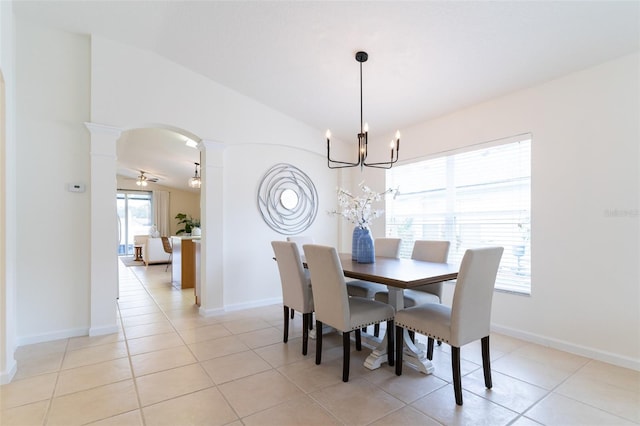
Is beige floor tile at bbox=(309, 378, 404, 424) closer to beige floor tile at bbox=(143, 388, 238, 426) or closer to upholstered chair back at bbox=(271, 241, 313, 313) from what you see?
beige floor tile at bbox=(143, 388, 238, 426)

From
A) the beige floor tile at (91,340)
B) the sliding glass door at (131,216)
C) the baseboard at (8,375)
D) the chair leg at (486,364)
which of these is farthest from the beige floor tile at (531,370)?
the sliding glass door at (131,216)

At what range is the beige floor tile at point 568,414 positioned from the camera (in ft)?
5.94

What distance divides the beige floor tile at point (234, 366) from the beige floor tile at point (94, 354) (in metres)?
0.86

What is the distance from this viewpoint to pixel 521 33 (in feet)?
8.05

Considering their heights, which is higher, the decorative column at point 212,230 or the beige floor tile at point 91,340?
the decorative column at point 212,230

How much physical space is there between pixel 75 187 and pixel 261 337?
2399 millimetres

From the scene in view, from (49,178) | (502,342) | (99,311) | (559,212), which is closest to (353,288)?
(502,342)

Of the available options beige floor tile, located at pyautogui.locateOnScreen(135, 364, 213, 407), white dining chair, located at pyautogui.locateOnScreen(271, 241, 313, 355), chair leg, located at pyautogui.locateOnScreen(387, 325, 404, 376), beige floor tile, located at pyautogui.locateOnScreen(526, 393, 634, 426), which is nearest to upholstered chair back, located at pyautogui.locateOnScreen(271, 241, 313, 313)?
white dining chair, located at pyautogui.locateOnScreen(271, 241, 313, 355)

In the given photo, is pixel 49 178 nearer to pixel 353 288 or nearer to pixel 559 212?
pixel 353 288

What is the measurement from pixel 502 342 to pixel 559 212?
1314 mm

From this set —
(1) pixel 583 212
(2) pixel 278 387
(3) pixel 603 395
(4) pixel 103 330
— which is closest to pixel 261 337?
(2) pixel 278 387

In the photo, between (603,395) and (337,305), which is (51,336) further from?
(603,395)

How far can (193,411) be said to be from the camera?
1923mm

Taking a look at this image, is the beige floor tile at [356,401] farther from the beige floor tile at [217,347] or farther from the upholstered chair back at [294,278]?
the beige floor tile at [217,347]
